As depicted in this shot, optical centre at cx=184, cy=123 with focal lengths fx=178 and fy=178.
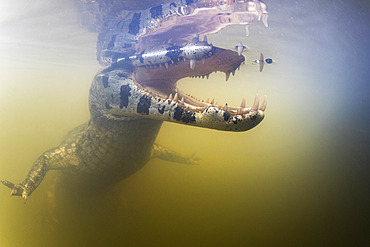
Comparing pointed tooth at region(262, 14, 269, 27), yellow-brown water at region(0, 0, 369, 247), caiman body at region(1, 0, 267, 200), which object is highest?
pointed tooth at region(262, 14, 269, 27)

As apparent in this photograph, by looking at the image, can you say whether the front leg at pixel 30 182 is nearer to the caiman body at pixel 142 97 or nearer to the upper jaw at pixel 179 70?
the caiman body at pixel 142 97

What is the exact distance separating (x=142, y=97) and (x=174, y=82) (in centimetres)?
96

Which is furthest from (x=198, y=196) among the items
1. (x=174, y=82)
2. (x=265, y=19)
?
(x=265, y=19)

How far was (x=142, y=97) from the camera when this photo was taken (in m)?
1.92

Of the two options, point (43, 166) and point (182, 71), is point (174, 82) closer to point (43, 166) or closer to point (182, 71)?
point (182, 71)

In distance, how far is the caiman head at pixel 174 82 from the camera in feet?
4.92

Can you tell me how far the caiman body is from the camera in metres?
1.71

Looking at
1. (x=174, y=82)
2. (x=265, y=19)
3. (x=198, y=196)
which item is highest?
(x=265, y=19)

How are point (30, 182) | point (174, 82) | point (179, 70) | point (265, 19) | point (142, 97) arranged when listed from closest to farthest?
1. point (142, 97)
2. point (30, 182)
3. point (179, 70)
4. point (174, 82)
5. point (265, 19)

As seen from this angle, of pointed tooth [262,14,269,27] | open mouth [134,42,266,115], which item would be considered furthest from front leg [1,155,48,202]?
pointed tooth [262,14,269,27]

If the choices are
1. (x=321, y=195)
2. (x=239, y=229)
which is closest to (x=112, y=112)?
(x=239, y=229)

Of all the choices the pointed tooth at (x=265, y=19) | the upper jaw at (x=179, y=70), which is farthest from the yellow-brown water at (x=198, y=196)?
the upper jaw at (x=179, y=70)

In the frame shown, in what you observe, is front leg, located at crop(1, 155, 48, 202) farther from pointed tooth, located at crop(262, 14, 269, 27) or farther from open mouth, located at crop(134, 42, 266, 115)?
pointed tooth, located at crop(262, 14, 269, 27)

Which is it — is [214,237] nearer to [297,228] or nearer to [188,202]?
[188,202]
